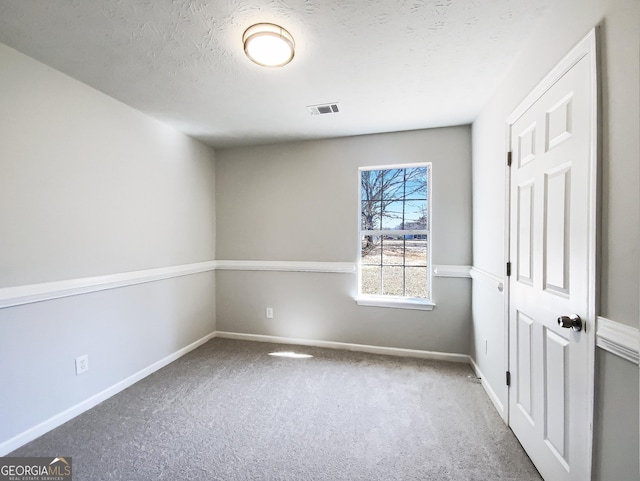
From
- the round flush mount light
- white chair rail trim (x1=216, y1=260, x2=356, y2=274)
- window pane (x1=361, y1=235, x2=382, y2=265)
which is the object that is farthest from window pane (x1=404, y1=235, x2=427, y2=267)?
the round flush mount light

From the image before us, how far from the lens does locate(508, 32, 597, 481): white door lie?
1091 mm

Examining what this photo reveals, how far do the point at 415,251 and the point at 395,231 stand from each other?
12.2 inches

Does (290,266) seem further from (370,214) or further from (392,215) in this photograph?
(392,215)

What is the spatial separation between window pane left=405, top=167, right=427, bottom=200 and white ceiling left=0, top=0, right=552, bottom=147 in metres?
0.58

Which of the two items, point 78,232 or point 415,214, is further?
point 415,214

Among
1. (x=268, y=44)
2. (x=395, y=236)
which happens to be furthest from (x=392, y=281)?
(x=268, y=44)

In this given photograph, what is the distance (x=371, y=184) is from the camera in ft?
10.2

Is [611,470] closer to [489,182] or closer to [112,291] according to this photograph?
[489,182]

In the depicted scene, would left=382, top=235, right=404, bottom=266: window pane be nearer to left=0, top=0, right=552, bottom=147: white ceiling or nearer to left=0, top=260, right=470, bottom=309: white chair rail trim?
left=0, top=260, right=470, bottom=309: white chair rail trim

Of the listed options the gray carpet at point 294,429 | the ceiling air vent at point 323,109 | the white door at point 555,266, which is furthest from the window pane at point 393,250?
the ceiling air vent at point 323,109

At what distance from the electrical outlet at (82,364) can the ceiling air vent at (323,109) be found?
104 inches

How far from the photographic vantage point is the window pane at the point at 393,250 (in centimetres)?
304

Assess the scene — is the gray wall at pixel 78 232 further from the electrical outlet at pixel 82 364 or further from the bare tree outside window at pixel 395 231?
the bare tree outside window at pixel 395 231

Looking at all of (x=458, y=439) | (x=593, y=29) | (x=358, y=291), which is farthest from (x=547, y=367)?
(x=358, y=291)
